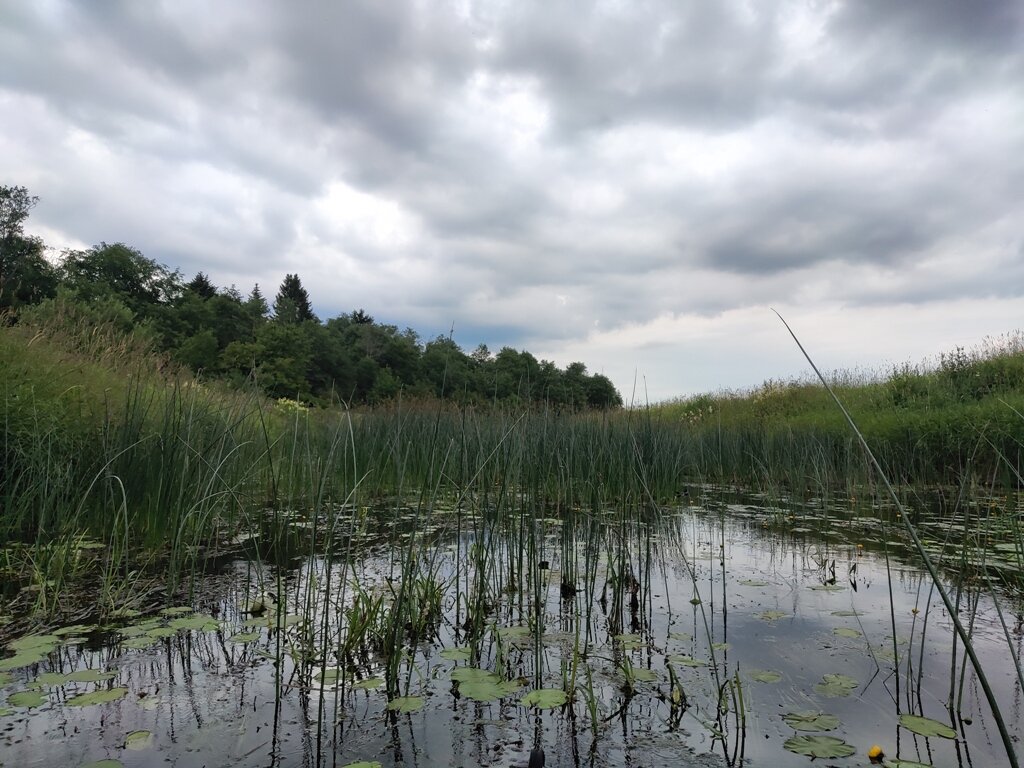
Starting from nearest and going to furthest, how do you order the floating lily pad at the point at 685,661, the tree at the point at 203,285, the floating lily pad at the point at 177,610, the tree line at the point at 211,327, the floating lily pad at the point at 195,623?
the floating lily pad at the point at 685,661 → the floating lily pad at the point at 195,623 → the floating lily pad at the point at 177,610 → the tree line at the point at 211,327 → the tree at the point at 203,285

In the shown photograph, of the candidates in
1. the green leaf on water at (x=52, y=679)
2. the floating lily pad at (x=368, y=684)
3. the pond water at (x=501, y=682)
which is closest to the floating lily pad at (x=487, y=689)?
the pond water at (x=501, y=682)

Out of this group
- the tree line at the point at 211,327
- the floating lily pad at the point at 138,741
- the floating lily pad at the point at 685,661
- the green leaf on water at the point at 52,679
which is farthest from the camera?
the tree line at the point at 211,327

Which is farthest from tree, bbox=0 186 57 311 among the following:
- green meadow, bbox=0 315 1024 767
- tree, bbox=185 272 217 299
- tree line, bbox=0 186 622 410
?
green meadow, bbox=0 315 1024 767

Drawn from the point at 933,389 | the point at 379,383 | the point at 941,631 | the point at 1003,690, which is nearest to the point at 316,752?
the point at 1003,690

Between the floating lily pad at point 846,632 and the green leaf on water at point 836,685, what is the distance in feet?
1.41

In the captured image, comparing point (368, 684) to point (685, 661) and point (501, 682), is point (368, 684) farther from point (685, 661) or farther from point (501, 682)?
point (685, 661)

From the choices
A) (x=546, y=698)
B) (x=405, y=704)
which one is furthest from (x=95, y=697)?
(x=546, y=698)

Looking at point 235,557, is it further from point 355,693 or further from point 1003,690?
point 1003,690

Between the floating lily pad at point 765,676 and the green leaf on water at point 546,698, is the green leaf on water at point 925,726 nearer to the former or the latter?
the floating lily pad at point 765,676

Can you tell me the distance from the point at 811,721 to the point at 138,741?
6.12 ft

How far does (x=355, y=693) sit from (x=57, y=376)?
4259mm

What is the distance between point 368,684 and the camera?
Result: 5.58 ft

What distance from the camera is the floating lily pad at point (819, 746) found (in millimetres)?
1408

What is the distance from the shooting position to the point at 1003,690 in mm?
1772
